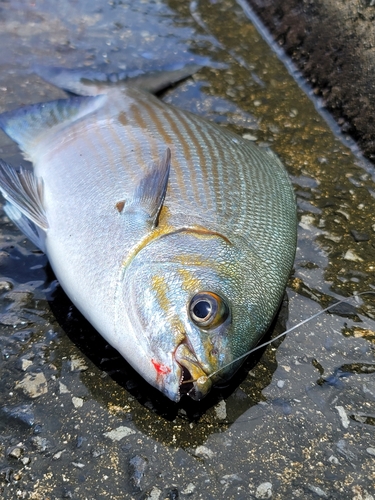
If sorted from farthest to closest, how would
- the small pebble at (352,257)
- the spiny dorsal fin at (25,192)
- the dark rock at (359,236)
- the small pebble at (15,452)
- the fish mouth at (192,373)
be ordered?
the dark rock at (359,236)
the small pebble at (352,257)
the spiny dorsal fin at (25,192)
the small pebble at (15,452)
the fish mouth at (192,373)

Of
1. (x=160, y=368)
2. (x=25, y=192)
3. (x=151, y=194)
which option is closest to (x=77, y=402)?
(x=160, y=368)

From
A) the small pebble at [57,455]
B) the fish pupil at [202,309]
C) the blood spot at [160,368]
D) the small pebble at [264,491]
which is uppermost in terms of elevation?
the fish pupil at [202,309]

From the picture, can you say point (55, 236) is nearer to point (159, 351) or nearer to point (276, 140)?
point (159, 351)

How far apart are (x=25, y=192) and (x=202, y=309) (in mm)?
1247

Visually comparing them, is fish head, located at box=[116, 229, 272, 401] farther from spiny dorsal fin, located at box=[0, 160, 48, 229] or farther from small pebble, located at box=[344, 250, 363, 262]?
small pebble, located at box=[344, 250, 363, 262]

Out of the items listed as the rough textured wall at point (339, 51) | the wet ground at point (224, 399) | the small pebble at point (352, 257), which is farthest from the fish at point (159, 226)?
the rough textured wall at point (339, 51)

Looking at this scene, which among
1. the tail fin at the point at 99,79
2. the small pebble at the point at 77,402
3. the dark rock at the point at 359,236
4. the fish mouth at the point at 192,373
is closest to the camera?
the fish mouth at the point at 192,373

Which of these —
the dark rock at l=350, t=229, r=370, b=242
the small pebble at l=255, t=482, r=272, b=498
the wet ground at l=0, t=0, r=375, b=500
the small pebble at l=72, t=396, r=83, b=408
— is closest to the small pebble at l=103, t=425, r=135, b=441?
the wet ground at l=0, t=0, r=375, b=500

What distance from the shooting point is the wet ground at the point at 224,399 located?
2.23m

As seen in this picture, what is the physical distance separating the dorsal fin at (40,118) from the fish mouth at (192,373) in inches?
69.7

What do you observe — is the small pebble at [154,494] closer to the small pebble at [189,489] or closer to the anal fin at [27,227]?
the small pebble at [189,489]

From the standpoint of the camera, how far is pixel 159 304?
2225 millimetres

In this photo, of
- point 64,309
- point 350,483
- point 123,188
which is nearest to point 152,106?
point 123,188

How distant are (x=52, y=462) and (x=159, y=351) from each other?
640 mm
